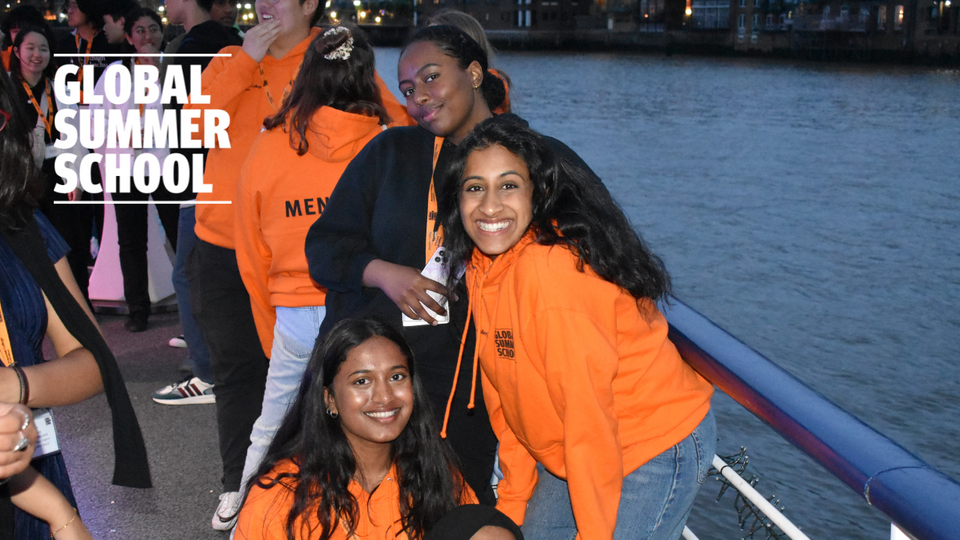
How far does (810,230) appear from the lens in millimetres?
32562

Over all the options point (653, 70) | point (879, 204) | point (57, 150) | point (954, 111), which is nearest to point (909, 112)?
point (954, 111)

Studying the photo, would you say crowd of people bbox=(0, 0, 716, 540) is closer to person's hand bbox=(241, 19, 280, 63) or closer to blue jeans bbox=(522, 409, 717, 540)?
blue jeans bbox=(522, 409, 717, 540)

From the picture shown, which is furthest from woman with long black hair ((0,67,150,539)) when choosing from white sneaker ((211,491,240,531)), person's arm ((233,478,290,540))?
white sneaker ((211,491,240,531))

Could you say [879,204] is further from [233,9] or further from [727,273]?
[233,9]

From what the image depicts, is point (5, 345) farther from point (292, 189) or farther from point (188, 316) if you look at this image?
point (188, 316)

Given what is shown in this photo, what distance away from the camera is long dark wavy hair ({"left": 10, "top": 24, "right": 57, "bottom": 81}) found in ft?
16.1

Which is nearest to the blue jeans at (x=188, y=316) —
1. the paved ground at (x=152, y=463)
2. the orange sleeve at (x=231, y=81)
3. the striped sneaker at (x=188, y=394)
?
the striped sneaker at (x=188, y=394)

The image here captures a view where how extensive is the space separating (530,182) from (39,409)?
2.89 ft

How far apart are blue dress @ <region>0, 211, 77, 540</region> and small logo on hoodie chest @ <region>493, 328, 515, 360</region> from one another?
28.6 inches

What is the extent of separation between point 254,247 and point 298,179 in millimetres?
248

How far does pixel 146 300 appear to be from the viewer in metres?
4.61

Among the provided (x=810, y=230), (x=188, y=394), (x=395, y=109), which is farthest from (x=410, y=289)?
(x=810, y=230)

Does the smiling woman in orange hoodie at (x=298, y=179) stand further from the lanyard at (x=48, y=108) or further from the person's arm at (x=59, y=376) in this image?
the lanyard at (x=48, y=108)

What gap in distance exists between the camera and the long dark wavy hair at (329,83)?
2.23 metres
